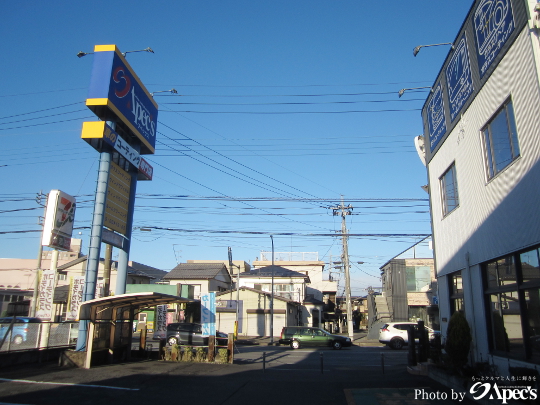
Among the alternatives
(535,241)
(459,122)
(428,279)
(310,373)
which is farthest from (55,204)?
(428,279)

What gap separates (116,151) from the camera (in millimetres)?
17812

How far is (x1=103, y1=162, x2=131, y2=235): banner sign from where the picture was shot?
57.6 feet

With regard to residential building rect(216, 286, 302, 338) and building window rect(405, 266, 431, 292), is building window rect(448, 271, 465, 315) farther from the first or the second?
building window rect(405, 266, 431, 292)

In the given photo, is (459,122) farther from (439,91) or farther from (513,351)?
(513,351)

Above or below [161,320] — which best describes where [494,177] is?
→ above

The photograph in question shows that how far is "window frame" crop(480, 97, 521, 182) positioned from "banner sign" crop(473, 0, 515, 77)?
127 cm

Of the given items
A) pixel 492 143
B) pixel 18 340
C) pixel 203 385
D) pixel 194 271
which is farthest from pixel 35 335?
pixel 194 271

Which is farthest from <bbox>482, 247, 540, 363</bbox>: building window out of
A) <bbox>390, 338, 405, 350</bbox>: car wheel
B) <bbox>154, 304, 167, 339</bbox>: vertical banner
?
<bbox>154, 304, 167, 339</bbox>: vertical banner

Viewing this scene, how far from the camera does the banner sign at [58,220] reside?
54.9ft

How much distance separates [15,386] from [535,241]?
13.2m

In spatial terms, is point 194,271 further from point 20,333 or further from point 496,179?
point 496,179

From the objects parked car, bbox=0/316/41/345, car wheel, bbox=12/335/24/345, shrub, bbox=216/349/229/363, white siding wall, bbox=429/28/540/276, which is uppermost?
white siding wall, bbox=429/28/540/276

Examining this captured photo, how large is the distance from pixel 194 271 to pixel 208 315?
32.8 metres

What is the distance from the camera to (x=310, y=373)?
49.8 feet
